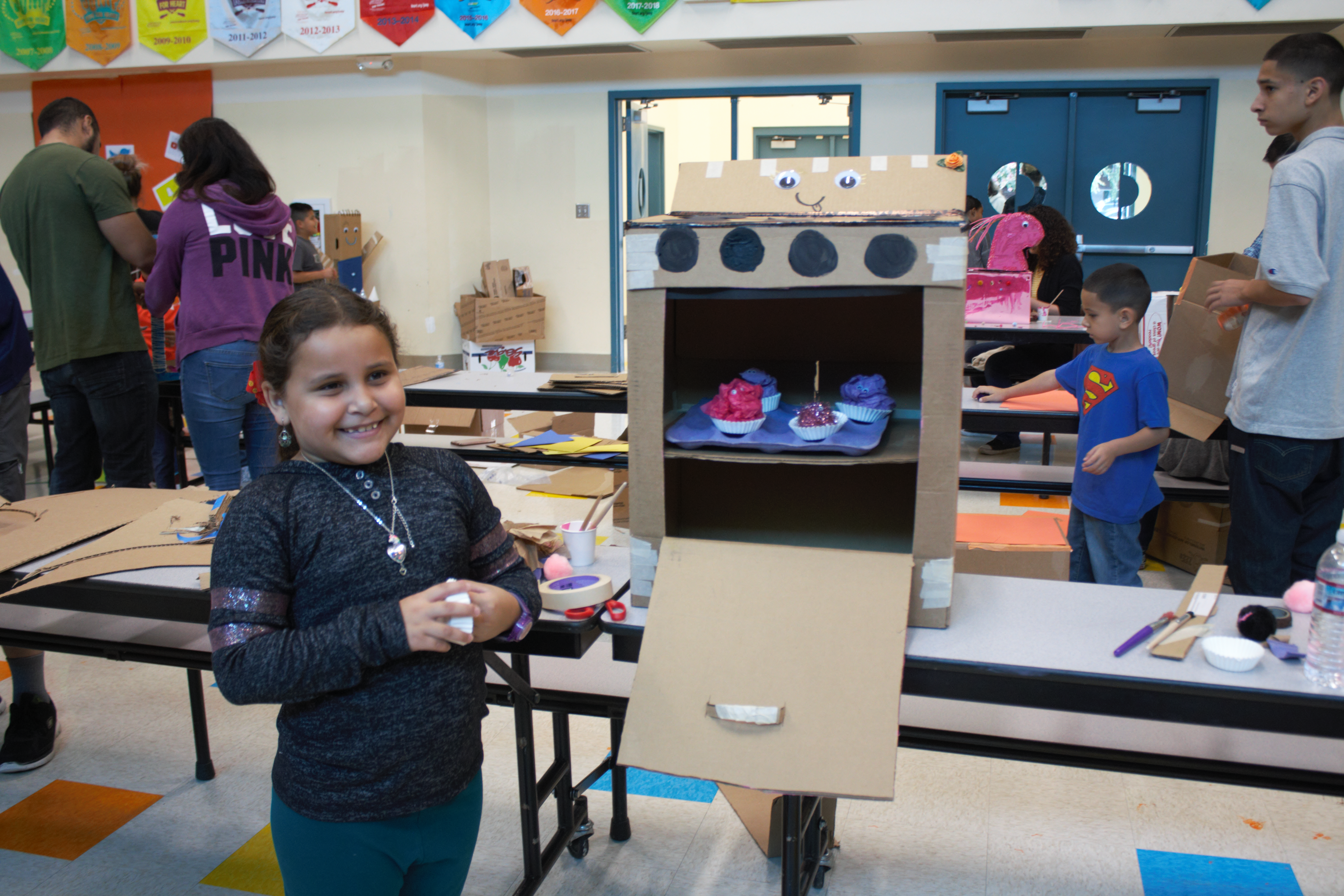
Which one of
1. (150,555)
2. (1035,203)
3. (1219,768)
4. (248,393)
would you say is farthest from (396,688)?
(1035,203)

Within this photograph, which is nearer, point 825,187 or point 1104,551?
point 825,187

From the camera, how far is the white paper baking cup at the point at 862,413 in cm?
146

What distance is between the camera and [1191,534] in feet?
11.0

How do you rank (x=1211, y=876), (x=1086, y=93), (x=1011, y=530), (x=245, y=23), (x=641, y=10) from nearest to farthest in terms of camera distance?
1. (x=1211, y=876)
2. (x=1011, y=530)
3. (x=641, y=10)
4. (x=1086, y=93)
5. (x=245, y=23)

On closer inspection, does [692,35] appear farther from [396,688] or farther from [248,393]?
[396,688]

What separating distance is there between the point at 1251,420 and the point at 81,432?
3.22m

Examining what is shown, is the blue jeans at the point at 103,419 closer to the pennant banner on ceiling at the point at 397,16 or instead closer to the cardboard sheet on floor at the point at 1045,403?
the cardboard sheet on floor at the point at 1045,403

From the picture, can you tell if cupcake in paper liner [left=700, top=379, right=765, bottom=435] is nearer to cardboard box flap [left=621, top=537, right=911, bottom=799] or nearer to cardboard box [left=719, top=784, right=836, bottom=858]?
cardboard box flap [left=621, top=537, right=911, bottom=799]

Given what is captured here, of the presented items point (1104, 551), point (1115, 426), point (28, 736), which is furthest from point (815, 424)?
point (28, 736)

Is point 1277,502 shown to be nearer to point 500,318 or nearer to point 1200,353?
point 1200,353

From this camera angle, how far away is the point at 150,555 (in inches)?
62.5

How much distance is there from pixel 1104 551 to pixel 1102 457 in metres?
0.34

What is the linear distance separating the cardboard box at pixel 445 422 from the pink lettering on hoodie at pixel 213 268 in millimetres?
1635

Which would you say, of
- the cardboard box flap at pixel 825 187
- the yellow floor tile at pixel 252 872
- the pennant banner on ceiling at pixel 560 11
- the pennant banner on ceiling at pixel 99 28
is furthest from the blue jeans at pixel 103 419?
the pennant banner on ceiling at pixel 99 28
